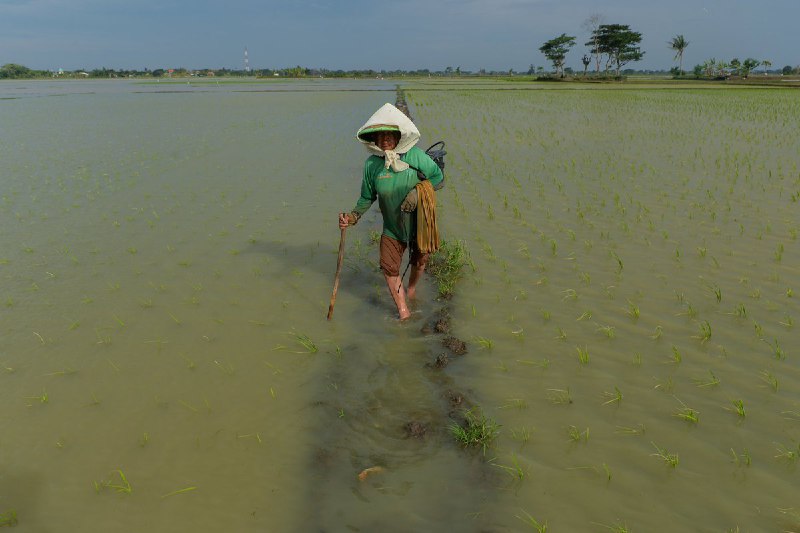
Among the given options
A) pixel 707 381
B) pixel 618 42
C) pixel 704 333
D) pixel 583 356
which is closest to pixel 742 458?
pixel 707 381

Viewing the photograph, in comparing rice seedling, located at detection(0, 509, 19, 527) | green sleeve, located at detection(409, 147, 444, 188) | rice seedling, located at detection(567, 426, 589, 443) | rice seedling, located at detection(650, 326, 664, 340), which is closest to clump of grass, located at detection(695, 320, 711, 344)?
rice seedling, located at detection(650, 326, 664, 340)

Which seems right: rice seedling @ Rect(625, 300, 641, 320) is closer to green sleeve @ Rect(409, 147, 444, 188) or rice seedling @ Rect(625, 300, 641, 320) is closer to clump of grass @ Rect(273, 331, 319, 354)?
green sleeve @ Rect(409, 147, 444, 188)

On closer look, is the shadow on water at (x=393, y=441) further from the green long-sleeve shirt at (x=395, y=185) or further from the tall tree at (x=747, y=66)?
the tall tree at (x=747, y=66)

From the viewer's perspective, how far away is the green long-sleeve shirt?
132 inches

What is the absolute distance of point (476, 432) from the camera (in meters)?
2.40

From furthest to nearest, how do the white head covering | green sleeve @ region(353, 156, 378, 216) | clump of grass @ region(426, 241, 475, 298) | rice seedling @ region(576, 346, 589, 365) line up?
clump of grass @ region(426, 241, 475, 298), green sleeve @ region(353, 156, 378, 216), the white head covering, rice seedling @ region(576, 346, 589, 365)

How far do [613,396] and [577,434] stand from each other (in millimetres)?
439

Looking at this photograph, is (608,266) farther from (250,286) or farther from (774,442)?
(250,286)

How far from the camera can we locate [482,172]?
28.5ft

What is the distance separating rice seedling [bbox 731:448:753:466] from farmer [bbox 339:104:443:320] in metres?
2.14

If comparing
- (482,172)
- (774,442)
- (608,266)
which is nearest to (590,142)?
(482,172)

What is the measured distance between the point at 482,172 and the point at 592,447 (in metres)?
6.87

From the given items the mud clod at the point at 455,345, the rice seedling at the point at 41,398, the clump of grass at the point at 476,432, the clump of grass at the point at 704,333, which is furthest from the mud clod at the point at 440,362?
the rice seedling at the point at 41,398

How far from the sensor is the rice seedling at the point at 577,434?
2.42 meters
